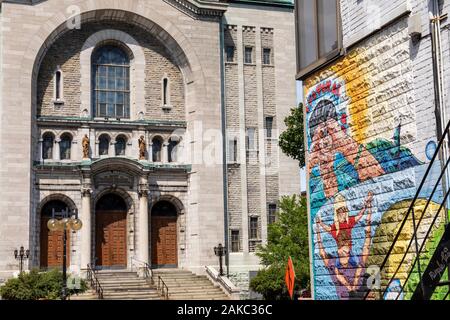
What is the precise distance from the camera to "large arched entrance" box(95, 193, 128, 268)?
36781 millimetres

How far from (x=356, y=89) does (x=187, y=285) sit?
21.1 meters

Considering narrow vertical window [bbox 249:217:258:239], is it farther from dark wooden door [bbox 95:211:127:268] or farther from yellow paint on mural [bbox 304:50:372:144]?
yellow paint on mural [bbox 304:50:372:144]

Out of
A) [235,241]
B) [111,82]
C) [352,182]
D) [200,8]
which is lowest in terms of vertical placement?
[235,241]

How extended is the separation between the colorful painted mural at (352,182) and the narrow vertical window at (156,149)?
20.5 meters

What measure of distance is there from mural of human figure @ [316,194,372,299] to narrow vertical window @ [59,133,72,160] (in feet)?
71.4

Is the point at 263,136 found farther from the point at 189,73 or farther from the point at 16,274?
the point at 16,274

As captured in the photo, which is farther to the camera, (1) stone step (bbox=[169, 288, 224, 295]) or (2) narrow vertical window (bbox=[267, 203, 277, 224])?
(2) narrow vertical window (bbox=[267, 203, 277, 224])

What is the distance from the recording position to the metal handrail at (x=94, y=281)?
3244 cm

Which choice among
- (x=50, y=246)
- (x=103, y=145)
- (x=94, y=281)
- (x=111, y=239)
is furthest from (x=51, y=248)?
(x=103, y=145)

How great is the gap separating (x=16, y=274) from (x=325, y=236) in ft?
66.2

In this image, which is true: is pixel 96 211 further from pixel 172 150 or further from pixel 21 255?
pixel 172 150

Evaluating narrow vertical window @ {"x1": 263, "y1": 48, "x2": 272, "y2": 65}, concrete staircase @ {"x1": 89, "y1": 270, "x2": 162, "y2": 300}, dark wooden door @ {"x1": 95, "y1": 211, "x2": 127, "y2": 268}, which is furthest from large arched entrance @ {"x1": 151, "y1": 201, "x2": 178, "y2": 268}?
narrow vertical window @ {"x1": 263, "y1": 48, "x2": 272, "y2": 65}

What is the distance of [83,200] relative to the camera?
117 feet

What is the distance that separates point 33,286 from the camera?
30.1 m
